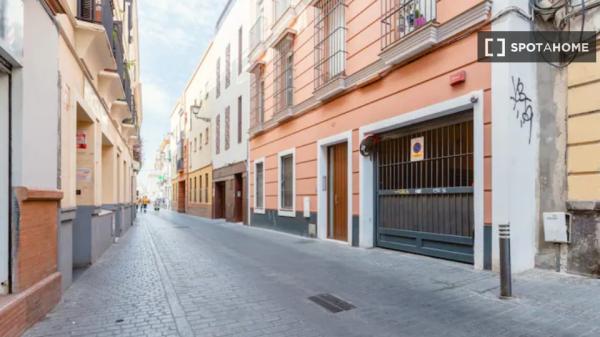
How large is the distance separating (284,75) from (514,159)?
9.37 meters

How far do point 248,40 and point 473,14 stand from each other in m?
13.2

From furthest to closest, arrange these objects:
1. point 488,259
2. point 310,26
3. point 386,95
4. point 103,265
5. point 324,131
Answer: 1. point 310,26
2. point 324,131
3. point 386,95
4. point 103,265
5. point 488,259

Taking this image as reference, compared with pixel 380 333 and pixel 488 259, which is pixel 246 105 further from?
pixel 380 333

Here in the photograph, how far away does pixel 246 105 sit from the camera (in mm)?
17875

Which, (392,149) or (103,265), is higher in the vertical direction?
(392,149)

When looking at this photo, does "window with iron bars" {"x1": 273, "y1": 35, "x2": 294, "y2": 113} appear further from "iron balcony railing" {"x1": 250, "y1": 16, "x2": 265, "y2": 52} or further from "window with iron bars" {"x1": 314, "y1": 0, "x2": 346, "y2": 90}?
"iron balcony railing" {"x1": 250, "y1": 16, "x2": 265, "y2": 52}

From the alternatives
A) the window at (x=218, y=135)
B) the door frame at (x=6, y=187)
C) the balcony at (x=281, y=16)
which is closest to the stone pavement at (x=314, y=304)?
the door frame at (x=6, y=187)

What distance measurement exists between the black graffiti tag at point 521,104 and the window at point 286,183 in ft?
25.4

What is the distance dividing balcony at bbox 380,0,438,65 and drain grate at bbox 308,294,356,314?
15.9ft

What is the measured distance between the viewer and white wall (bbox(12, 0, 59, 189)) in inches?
161

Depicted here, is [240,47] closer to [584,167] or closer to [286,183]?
[286,183]

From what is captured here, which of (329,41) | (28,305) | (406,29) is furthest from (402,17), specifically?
(28,305)

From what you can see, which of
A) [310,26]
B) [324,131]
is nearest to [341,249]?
[324,131]

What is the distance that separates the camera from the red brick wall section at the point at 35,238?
3985 mm
